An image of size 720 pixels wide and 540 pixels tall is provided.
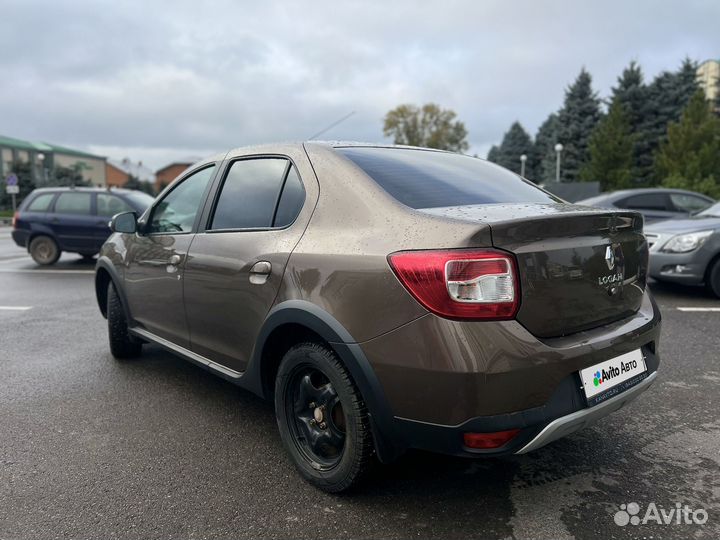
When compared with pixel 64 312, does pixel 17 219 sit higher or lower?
higher

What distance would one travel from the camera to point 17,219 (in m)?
11.3

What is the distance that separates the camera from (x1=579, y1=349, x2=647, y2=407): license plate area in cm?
221

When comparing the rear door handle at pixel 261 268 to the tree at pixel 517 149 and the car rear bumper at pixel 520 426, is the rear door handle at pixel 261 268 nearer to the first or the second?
the car rear bumper at pixel 520 426

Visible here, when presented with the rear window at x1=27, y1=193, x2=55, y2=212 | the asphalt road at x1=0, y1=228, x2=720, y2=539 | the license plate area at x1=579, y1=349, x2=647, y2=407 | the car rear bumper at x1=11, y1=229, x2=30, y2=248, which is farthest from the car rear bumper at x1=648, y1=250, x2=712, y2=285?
the car rear bumper at x1=11, y1=229, x2=30, y2=248

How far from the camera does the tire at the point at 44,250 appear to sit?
36.2 feet

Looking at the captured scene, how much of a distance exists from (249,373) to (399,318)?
3.61 ft

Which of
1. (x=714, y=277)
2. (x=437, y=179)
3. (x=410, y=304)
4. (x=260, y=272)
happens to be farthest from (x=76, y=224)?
(x=714, y=277)

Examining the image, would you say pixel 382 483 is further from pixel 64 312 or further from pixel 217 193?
pixel 64 312

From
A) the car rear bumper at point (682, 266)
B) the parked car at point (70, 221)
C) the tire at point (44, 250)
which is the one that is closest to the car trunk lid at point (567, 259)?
the car rear bumper at point (682, 266)

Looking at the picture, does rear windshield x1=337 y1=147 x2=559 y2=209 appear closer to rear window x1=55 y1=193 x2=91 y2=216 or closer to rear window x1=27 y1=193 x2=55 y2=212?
rear window x1=55 y1=193 x2=91 y2=216

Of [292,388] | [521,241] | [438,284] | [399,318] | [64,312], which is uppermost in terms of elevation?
[521,241]

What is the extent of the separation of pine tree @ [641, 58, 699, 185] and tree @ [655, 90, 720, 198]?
8.31 m

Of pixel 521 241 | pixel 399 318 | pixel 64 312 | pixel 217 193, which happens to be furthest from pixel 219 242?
pixel 64 312

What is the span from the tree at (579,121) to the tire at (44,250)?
3843cm
